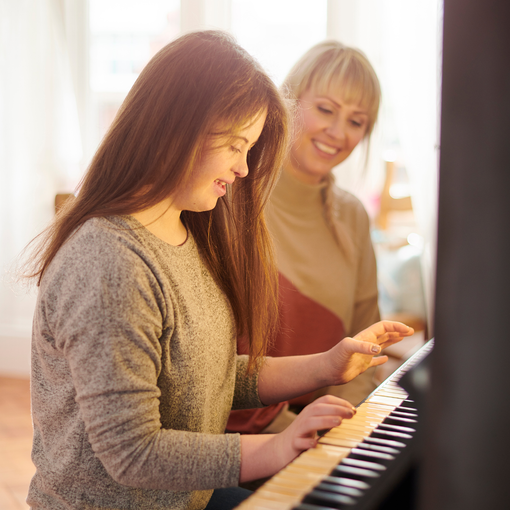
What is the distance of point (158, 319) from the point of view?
69 cm

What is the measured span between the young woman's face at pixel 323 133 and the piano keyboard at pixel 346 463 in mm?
843

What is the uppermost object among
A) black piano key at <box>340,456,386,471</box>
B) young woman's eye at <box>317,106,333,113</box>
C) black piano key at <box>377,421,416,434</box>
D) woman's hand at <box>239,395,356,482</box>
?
young woman's eye at <box>317,106,333,113</box>

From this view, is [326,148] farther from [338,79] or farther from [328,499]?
[328,499]

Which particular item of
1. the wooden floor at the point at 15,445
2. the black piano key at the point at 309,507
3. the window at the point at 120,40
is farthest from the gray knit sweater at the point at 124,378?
the window at the point at 120,40

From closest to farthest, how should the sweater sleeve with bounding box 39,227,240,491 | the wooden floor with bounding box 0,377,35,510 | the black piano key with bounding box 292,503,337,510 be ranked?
the black piano key with bounding box 292,503,337,510 → the sweater sleeve with bounding box 39,227,240,491 → the wooden floor with bounding box 0,377,35,510

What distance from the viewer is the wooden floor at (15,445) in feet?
5.85

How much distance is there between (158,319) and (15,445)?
179 centimetres

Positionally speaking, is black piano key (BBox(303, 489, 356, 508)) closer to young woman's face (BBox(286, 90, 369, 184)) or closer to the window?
young woman's face (BBox(286, 90, 369, 184))

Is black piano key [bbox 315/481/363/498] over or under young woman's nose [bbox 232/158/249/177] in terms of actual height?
under

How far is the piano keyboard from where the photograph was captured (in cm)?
44

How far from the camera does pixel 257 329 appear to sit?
36.8 inches

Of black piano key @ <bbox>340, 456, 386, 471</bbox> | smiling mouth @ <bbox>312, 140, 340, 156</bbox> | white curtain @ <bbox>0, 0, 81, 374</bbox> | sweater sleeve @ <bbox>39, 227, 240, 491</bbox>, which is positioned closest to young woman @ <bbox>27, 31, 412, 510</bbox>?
sweater sleeve @ <bbox>39, 227, 240, 491</bbox>

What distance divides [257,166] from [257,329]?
0.28 metres

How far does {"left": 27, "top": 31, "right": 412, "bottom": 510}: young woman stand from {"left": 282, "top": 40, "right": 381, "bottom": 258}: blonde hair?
21.7 inches
